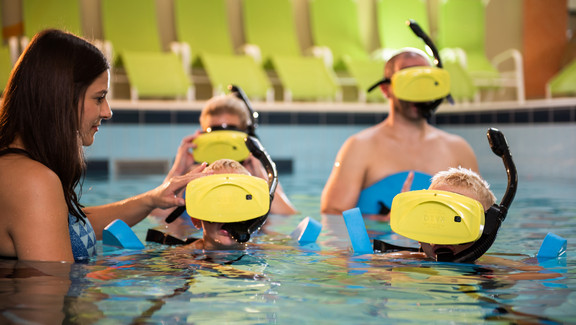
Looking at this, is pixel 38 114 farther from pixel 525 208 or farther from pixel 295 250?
pixel 525 208

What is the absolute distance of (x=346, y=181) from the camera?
4000mm

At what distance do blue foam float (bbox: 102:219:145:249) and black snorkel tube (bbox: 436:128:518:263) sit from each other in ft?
3.86

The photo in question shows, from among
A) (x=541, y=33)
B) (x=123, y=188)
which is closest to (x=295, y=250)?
(x=123, y=188)

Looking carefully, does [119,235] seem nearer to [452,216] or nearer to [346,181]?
[452,216]

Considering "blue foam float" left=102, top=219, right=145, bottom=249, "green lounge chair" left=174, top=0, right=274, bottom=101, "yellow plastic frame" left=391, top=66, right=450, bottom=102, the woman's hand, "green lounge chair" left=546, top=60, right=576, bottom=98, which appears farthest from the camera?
"green lounge chair" left=174, top=0, right=274, bottom=101

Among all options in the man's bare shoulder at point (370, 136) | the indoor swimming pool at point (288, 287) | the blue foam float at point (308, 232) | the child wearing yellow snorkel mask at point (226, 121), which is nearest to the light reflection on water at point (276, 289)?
the indoor swimming pool at point (288, 287)

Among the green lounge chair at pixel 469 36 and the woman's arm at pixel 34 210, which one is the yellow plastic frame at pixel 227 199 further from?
the green lounge chair at pixel 469 36

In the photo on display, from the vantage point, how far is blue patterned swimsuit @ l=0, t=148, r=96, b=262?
2.51 m

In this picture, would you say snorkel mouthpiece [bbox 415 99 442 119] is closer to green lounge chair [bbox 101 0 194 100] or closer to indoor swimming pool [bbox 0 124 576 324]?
indoor swimming pool [bbox 0 124 576 324]

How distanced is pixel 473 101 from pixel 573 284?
8.95 m

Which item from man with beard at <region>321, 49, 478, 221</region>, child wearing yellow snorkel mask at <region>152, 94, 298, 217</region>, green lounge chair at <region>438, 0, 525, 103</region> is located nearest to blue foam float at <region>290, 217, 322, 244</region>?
child wearing yellow snorkel mask at <region>152, 94, 298, 217</region>

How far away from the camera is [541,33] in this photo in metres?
11.6

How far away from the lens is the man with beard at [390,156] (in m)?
3.96

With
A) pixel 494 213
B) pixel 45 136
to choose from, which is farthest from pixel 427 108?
pixel 45 136
